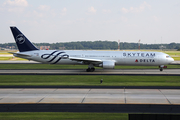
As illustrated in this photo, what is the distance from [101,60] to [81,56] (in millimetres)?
3723

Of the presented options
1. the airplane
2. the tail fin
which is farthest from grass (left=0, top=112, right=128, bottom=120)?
the tail fin

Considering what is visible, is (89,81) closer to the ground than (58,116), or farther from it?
closer to the ground

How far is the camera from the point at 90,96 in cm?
1688

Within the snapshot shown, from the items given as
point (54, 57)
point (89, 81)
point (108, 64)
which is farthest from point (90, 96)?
point (54, 57)

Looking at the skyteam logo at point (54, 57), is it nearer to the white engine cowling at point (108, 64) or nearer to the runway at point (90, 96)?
the white engine cowling at point (108, 64)

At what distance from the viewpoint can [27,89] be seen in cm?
1980

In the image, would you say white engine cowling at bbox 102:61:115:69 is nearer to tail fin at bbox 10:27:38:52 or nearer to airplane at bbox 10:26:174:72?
airplane at bbox 10:26:174:72

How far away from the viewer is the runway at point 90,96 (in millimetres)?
15255

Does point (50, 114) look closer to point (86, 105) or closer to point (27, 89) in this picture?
point (86, 105)

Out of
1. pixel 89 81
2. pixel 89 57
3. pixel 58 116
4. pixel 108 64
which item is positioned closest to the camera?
pixel 58 116

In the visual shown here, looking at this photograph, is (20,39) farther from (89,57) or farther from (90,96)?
(90,96)

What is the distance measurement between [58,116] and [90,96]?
5.03 meters

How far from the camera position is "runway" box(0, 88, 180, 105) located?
50.0ft

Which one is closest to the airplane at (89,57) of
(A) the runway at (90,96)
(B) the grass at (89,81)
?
(B) the grass at (89,81)
